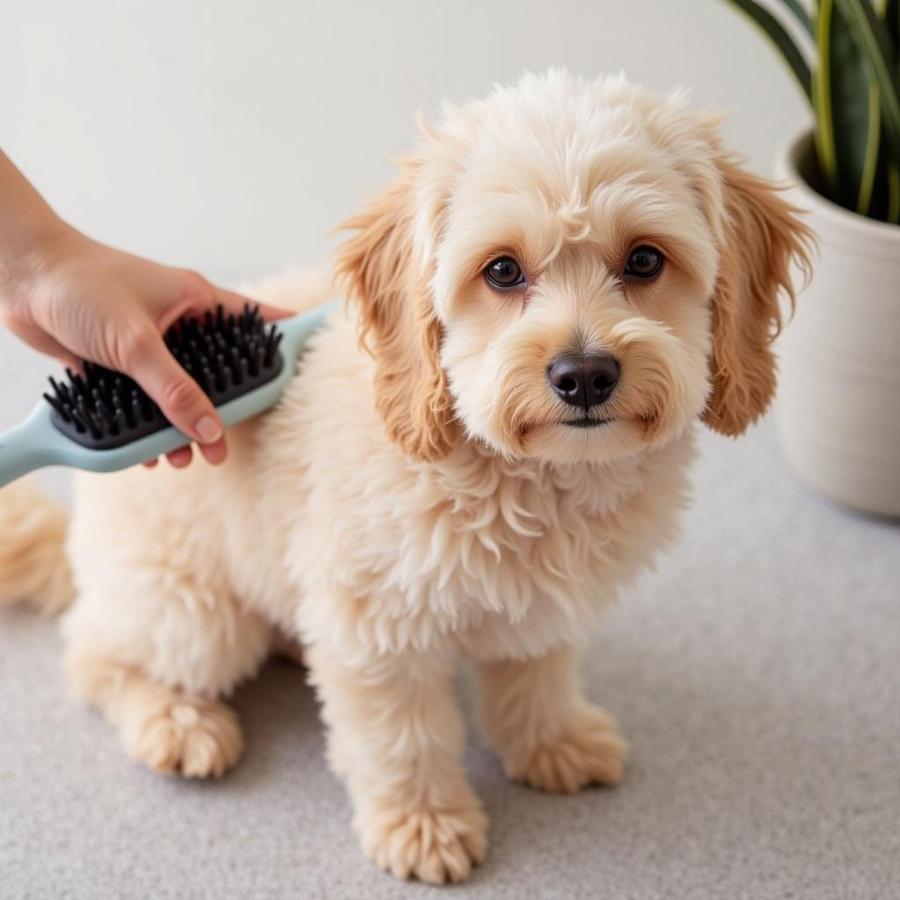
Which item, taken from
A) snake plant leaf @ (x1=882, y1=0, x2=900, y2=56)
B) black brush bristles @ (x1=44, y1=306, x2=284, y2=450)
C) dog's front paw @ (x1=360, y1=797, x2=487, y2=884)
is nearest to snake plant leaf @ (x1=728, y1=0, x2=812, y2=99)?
snake plant leaf @ (x1=882, y1=0, x2=900, y2=56)

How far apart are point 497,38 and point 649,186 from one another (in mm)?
924

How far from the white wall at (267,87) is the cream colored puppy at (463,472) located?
479 millimetres

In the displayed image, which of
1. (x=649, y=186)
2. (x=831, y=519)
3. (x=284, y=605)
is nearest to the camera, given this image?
(x=649, y=186)

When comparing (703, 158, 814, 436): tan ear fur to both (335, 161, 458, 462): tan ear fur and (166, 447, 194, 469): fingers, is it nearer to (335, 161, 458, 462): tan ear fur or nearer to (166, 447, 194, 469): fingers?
(335, 161, 458, 462): tan ear fur

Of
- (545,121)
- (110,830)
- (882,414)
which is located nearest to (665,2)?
(882,414)

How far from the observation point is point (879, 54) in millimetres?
1484

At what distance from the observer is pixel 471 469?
1.12 metres

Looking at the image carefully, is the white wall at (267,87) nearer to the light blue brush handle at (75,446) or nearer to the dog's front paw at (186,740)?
the light blue brush handle at (75,446)

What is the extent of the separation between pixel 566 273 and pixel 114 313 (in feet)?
1.48

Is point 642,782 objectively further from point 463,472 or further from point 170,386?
point 170,386

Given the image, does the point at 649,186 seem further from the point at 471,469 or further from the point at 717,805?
the point at 717,805

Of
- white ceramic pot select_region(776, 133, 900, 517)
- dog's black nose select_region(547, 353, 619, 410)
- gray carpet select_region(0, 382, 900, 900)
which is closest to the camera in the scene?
dog's black nose select_region(547, 353, 619, 410)

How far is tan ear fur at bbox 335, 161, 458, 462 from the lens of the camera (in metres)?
1.07

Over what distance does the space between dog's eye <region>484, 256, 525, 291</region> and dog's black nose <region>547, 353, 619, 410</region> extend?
93 millimetres
